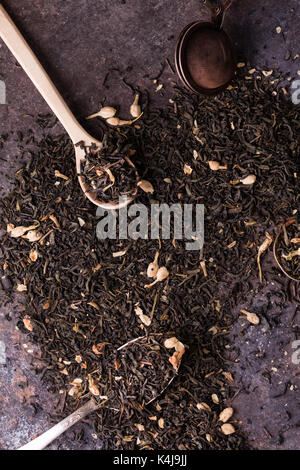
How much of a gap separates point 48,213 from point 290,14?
1.82 meters

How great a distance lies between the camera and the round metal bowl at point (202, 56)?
257 cm

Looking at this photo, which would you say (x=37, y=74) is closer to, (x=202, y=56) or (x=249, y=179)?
(x=202, y=56)

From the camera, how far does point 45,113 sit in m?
2.92

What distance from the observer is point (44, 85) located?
271 cm

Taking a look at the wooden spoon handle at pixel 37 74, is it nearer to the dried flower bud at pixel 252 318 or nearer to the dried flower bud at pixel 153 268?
the dried flower bud at pixel 153 268

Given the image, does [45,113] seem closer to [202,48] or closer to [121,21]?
[121,21]

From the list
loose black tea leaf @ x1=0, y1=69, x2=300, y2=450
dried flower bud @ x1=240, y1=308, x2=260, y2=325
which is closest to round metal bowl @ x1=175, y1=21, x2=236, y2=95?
loose black tea leaf @ x1=0, y1=69, x2=300, y2=450

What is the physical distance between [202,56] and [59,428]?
233cm

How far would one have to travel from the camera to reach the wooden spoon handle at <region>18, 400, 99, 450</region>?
2857mm

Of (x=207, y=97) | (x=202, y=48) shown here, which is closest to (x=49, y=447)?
(x=207, y=97)

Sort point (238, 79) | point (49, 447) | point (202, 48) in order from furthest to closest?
point (49, 447) → point (238, 79) → point (202, 48)

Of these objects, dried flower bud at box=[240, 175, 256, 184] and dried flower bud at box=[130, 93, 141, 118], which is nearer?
dried flower bud at box=[240, 175, 256, 184]

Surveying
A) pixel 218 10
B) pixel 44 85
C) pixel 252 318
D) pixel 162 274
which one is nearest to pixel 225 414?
pixel 252 318

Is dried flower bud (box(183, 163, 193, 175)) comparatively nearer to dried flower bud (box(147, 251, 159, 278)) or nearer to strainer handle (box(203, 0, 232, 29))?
dried flower bud (box(147, 251, 159, 278))
